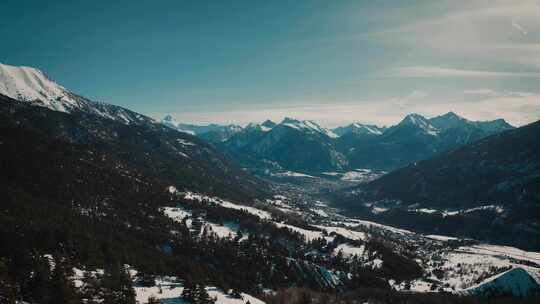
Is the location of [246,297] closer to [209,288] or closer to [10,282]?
[209,288]

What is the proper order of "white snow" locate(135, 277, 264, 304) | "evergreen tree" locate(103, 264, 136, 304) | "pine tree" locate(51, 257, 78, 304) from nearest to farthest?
"pine tree" locate(51, 257, 78, 304) < "evergreen tree" locate(103, 264, 136, 304) < "white snow" locate(135, 277, 264, 304)

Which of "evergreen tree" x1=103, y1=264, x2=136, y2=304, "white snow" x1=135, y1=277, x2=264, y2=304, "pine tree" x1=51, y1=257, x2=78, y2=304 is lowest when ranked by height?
"white snow" x1=135, y1=277, x2=264, y2=304

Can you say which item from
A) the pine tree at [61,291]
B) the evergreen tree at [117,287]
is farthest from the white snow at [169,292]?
the pine tree at [61,291]

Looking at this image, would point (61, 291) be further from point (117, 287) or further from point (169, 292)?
point (169, 292)

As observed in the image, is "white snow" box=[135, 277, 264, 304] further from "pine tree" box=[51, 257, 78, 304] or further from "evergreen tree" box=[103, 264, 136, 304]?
"pine tree" box=[51, 257, 78, 304]

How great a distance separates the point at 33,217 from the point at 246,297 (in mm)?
132927

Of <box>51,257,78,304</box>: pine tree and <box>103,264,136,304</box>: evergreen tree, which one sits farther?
<box>103,264,136,304</box>: evergreen tree

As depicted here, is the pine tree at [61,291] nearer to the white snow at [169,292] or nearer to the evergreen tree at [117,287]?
the evergreen tree at [117,287]

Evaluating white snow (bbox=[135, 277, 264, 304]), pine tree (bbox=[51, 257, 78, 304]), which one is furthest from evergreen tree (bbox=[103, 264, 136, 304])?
pine tree (bbox=[51, 257, 78, 304])

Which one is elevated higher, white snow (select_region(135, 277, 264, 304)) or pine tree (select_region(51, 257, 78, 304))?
pine tree (select_region(51, 257, 78, 304))

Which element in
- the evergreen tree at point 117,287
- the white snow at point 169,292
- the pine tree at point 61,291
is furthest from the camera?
the white snow at point 169,292

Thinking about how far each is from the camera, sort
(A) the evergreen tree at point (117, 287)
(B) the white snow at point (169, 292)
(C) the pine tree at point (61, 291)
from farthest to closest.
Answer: (B) the white snow at point (169, 292)
(A) the evergreen tree at point (117, 287)
(C) the pine tree at point (61, 291)

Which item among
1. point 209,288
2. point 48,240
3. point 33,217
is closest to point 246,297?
point 209,288

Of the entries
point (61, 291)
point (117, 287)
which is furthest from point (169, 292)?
point (61, 291)
